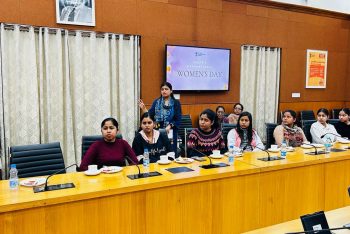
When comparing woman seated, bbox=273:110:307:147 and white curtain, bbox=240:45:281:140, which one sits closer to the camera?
woman seated, bbox=273:110:307:147

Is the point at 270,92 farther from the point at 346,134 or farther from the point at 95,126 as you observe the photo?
the point at 95,126

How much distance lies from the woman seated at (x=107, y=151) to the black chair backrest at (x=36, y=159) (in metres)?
0.32

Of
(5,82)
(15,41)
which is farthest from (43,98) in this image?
(15,41)

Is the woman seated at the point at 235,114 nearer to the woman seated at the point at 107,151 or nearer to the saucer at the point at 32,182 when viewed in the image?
the woman seated at the point at 107,151

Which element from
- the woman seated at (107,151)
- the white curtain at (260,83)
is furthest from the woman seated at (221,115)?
the woman seated at (107,151)

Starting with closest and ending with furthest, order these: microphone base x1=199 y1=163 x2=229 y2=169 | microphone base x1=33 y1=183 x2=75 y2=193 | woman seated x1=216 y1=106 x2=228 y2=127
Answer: microphone base x1=33 y1=183 x2=75 y2=193 → microphone base x1=199 y1=163 x2=229 y2=169 → woman seated x1=216 y1=106 x2=228 y2=127

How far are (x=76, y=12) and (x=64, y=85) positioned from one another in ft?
3.54

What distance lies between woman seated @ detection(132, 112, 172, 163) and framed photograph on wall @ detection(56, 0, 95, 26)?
2.25 m

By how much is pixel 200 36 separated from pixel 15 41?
10.3 feet

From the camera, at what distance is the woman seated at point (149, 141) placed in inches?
141

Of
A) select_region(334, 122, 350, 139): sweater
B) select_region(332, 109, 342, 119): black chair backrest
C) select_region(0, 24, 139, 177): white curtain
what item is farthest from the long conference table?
select_region(332, 109, 342, 119): black chair backrest

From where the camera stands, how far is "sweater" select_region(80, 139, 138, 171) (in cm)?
311

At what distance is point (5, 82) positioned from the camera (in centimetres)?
461

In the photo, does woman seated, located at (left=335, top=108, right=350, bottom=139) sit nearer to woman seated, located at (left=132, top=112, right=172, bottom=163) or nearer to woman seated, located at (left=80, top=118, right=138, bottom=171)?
woman seated, located at (left=132, top=112, right=172, bottom=163)
